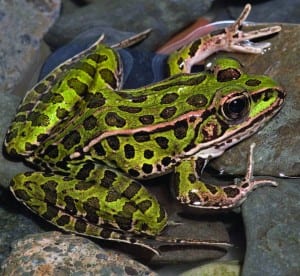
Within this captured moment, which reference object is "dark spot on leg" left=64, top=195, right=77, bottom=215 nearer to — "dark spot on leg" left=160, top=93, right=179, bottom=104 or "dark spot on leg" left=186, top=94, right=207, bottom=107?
"dark spot on leg" left=160, top=93, right=179, bottom=104

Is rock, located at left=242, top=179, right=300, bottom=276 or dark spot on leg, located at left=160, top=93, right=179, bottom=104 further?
dark spot on leg, located at left=160, top=93, right=179, bottom=104

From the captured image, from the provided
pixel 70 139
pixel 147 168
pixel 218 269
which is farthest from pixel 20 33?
pixel 218 269

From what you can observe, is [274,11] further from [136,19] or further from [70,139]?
[70,139]

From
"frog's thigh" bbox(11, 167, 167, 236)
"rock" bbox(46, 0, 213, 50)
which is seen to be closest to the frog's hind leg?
"frog's thigh" bbox(11, 167, 167, 236)

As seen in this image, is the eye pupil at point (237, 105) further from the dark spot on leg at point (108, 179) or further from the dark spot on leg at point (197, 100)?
the dark spot on leg at point (108, 179)

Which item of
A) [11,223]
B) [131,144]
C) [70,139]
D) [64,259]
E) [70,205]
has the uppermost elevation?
[70,139]
